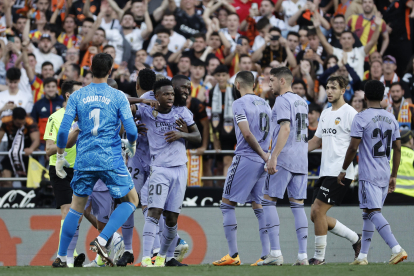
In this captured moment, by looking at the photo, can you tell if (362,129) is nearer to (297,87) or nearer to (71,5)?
(297,87)

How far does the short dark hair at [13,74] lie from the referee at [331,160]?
6782 mm

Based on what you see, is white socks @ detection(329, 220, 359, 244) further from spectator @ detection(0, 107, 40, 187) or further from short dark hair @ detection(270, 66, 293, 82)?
spectator @ detection(0, 107, 40, 187)

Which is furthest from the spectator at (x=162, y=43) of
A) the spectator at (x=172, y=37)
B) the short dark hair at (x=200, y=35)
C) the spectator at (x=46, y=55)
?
the spectator at (x=46, y=55)

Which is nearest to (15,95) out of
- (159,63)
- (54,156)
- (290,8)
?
(159,63)

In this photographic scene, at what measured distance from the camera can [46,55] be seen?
43.7 feet

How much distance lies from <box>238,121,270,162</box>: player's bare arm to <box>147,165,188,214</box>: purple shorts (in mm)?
894

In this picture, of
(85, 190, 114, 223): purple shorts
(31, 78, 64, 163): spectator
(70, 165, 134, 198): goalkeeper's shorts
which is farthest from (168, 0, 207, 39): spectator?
(70, 165, 134, 198): goalkeeper's shorts

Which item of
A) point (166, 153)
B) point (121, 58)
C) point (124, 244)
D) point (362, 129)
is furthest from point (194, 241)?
point (121, 58)

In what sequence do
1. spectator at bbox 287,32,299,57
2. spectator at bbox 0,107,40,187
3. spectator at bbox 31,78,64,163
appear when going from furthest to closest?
spectator at bbox 287,32,299,57 → spectator at bbox 31,78,64,163 → spectator at bbox 0,107,40,187

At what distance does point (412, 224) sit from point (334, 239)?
1.32 m

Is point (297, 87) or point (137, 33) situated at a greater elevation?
point (137, 33)

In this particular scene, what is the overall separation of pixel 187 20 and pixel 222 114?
3.96m

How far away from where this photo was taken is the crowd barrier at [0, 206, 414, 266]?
959 centimetres

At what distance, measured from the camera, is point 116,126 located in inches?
242
